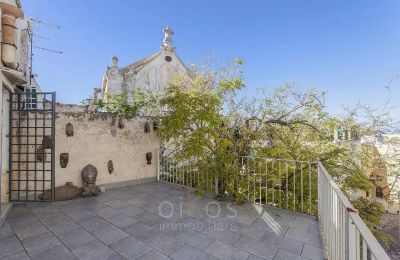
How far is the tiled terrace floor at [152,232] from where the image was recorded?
279 centimetres

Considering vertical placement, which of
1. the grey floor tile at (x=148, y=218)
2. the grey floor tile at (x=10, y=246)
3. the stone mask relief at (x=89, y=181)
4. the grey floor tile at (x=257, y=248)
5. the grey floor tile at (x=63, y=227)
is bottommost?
the grey floor tile at (x=148, y=218)

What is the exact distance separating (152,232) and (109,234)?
0.66 metres

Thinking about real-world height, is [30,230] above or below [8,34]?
below

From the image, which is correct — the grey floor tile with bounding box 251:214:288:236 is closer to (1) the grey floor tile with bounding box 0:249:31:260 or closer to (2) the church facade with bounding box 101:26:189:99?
(1) the grey floor tile with bounding box 0:249:31:260

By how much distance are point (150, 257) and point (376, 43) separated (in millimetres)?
10979

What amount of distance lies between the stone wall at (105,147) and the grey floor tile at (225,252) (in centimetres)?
409

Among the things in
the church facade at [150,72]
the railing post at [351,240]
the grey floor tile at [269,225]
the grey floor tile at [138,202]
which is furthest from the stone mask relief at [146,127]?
the church facade at [150,72]

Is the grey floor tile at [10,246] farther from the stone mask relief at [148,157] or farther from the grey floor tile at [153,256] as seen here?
the stone mask relief at [148,157]

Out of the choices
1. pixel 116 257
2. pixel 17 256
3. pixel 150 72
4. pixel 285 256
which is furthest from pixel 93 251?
pixel 150 72

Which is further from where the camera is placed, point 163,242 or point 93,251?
point 163,242

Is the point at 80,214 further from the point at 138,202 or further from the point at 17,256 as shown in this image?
the point at 17,256

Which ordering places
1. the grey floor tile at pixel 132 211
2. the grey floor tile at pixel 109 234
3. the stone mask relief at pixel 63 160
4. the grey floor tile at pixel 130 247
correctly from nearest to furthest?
the grey floor tile at pixel 130 247, the grey floor tile at pixel 109 234, the grey floor tile at pixel 132 211, the stone mask relief at pixel 63 160

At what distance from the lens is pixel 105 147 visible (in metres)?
5.93

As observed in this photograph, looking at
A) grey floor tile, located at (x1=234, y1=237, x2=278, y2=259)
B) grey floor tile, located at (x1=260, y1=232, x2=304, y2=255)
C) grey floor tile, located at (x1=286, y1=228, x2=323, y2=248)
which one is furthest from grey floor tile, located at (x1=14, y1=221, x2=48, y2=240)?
grey floor tile, located at (x1=286, y1=228, x2=323, y2=248)
